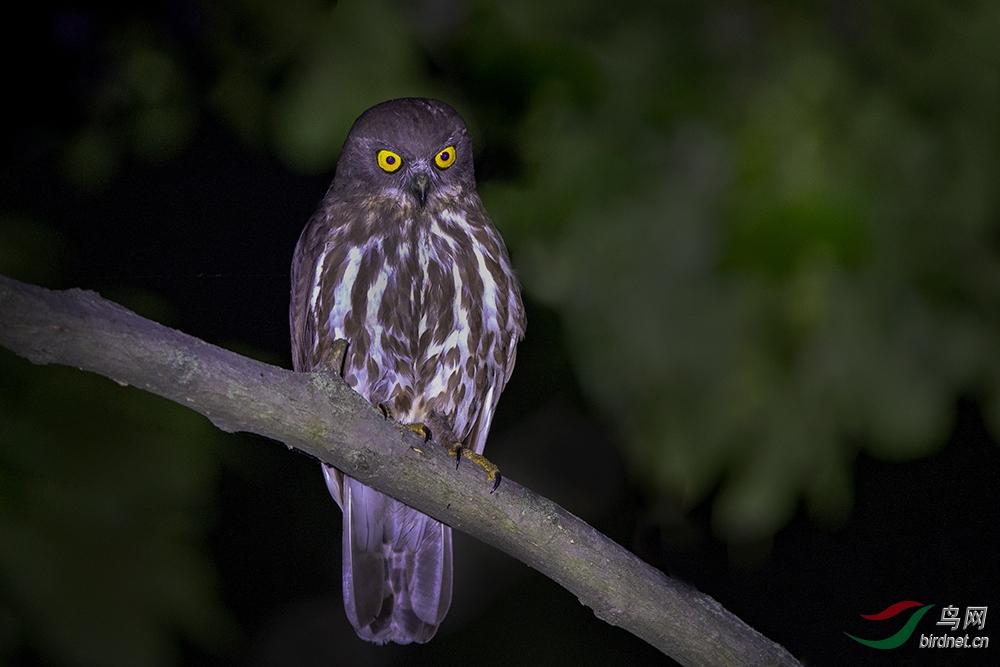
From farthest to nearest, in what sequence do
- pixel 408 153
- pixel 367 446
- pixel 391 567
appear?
pixel 391 567
pixel 408 153
pixel 367 446

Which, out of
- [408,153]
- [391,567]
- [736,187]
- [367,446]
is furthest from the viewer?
[391,567]

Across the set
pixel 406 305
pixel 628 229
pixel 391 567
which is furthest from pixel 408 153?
pixel 391 567

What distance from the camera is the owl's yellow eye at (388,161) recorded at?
1719 mm

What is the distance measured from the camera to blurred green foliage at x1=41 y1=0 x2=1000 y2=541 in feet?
4.81

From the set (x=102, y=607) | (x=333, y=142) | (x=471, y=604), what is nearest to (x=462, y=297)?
(x=333, y=142)

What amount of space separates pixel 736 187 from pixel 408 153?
66 centimetres

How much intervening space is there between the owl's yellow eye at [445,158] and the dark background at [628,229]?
3.4 inches

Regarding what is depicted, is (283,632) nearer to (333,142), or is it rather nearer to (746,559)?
(746,559)

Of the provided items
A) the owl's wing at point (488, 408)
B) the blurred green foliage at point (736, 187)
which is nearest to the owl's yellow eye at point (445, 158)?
the blurred green foliage at point (736, 187)

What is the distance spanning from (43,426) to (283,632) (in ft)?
4.07

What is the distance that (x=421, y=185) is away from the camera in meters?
1.71

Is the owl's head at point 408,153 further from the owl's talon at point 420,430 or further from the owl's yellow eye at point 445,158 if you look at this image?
the owl's talon at point 420,430

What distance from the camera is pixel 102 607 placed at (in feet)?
5.07

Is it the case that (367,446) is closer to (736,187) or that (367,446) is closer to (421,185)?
(421,185)
